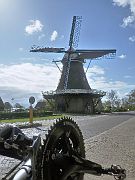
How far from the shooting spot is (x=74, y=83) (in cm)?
8056

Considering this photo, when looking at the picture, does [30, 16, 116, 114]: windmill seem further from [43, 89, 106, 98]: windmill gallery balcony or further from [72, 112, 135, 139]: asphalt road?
[72, 112, 135, 139]: asphalt road

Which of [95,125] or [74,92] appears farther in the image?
[74,92]

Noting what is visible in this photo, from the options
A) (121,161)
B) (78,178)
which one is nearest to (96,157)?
(121,161)

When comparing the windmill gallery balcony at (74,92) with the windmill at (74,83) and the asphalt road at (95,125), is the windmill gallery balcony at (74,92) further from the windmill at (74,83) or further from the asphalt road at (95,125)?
the asphalt road at (95,125)

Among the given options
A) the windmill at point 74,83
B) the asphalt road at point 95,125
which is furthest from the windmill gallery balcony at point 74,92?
the asphalt road at point 95,125

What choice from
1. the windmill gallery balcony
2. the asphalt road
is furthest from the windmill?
the asphalt road

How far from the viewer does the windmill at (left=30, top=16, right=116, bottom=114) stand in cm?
7575

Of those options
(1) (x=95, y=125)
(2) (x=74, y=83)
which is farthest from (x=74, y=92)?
(1) (x=95, y=125)

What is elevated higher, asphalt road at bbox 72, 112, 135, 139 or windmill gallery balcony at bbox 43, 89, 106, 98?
Answer: windmill gallery balcony at bbox 43, 89, 106, 98

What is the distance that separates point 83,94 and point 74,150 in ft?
236

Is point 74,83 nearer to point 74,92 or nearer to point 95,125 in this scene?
point 74,92

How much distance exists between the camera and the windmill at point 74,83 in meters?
75.8

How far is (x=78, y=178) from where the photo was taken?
396 cm

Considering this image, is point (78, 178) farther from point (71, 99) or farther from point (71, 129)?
point (71, 99)
